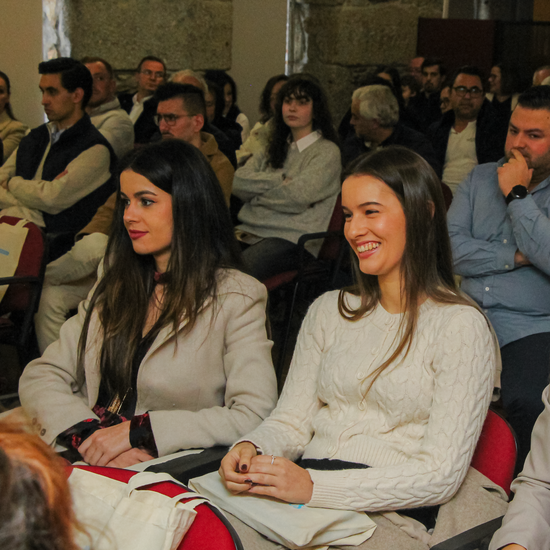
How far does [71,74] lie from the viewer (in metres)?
4.07

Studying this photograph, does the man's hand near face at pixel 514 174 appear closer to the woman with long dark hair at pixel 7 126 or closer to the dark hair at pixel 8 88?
the woman with long dark hair at pixel 7 126

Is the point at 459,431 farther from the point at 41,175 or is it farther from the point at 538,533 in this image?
the point at 41,175

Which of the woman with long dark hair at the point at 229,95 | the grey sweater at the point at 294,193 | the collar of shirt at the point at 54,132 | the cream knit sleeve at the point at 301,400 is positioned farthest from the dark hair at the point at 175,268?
the woman with long dark hair at the point at 229,95

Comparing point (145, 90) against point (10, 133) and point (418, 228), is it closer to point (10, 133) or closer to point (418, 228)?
point (10, 133)

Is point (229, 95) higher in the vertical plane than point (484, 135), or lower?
higher

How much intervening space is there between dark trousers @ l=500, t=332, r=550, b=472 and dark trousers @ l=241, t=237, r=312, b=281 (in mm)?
1396

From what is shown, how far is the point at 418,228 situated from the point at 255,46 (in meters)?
5.55

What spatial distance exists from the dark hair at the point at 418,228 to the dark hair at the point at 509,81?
16.6 feet

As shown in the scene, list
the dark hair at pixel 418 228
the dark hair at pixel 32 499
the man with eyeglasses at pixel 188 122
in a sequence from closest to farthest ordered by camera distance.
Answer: the dark hair at pixel 32 499 → the dark hair at pixel 418 228 → the man with eyeglasses at pixel 188 122

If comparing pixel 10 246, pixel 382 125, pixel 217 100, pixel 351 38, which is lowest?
pixel 10 246

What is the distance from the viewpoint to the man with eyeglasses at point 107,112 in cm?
451

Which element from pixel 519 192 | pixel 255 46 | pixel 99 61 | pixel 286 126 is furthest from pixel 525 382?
pixel 255 46

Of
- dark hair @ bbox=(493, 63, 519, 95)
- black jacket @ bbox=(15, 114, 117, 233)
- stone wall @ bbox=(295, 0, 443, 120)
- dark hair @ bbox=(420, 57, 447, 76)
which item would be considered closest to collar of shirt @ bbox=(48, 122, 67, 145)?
black jacket @ bbox=(15, 114, 117, 233)

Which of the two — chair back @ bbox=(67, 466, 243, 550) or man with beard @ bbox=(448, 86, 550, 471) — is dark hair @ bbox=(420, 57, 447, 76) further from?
chair back @ bbox=(67, 466, 243, 550)
